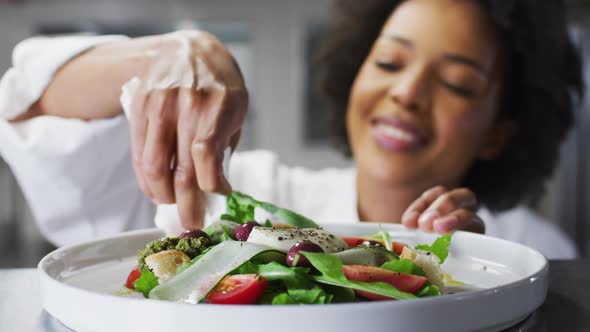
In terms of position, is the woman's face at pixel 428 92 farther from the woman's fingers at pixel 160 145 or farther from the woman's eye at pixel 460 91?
the woman's fingers at pixel 160 145

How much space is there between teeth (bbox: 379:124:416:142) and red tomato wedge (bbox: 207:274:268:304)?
42.3 inches

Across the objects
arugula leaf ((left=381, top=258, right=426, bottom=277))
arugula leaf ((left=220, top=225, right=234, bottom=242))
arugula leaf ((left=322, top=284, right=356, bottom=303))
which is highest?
arugula leaf ((left=381, top=258, right=426, bottom=277))

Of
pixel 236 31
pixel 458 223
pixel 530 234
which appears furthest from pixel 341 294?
pixel 236 31

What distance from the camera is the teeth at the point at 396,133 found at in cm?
149

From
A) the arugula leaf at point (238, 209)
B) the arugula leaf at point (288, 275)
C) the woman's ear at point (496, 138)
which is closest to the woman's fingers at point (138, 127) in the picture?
the arugula leaf at point (238, 209)

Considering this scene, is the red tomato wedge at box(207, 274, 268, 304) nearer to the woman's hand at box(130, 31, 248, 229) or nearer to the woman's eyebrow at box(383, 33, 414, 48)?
the woman's hand at box(130, 31, 248, 229)

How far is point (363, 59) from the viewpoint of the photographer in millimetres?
2043

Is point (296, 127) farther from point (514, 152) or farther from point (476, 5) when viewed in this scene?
point (476, 5)

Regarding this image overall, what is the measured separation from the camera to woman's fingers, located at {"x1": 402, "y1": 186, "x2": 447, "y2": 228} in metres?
0.86

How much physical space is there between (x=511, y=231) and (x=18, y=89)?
1.77 meters

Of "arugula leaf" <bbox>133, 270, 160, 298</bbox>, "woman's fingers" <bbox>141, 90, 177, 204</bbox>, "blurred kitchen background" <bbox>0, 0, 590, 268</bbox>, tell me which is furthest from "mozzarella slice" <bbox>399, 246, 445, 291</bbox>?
"blurred kitchen background" <bbox>0, 0, 590, 268</bbox>

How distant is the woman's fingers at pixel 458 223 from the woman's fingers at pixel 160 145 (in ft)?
1.11

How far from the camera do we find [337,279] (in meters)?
0.46

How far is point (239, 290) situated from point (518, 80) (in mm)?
1464
